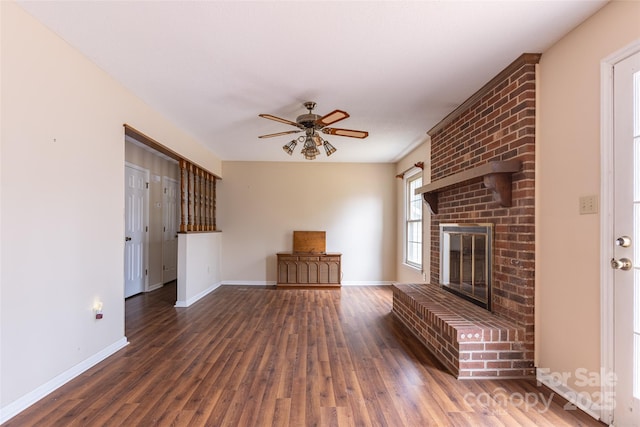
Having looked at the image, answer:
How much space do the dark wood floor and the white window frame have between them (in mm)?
1878

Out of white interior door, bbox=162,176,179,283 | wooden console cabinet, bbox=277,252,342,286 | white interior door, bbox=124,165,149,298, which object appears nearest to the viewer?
white interior door, bbox=124,165,149,298

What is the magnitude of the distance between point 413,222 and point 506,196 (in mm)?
3048

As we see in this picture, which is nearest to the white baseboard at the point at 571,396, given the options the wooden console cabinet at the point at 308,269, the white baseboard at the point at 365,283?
the wooden console cabinet at the point at 308,269

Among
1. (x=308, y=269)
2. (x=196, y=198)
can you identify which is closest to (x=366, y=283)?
(x=308, y=269)

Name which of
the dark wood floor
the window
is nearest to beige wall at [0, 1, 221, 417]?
the dark wood floor

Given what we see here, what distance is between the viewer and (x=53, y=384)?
222 centimetres

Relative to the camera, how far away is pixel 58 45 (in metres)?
2.26

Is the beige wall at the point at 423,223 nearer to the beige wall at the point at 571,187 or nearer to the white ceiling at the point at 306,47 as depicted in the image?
the white ceiling at the point at 306,47

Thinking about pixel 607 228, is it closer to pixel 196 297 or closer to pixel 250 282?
pixel 196 297

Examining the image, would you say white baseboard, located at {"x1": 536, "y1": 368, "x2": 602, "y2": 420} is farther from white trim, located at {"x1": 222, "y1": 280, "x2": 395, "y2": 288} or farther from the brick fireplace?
white trim, located at {"x1": 222, "y1": 280, "x2": 395, "y2": 288}

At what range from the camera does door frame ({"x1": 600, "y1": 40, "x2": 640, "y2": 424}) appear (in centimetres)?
182

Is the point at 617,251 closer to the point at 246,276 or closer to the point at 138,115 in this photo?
the point at 138,115

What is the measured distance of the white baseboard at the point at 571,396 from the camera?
1921 millimetres

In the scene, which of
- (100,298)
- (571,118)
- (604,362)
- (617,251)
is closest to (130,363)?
(100,298)
